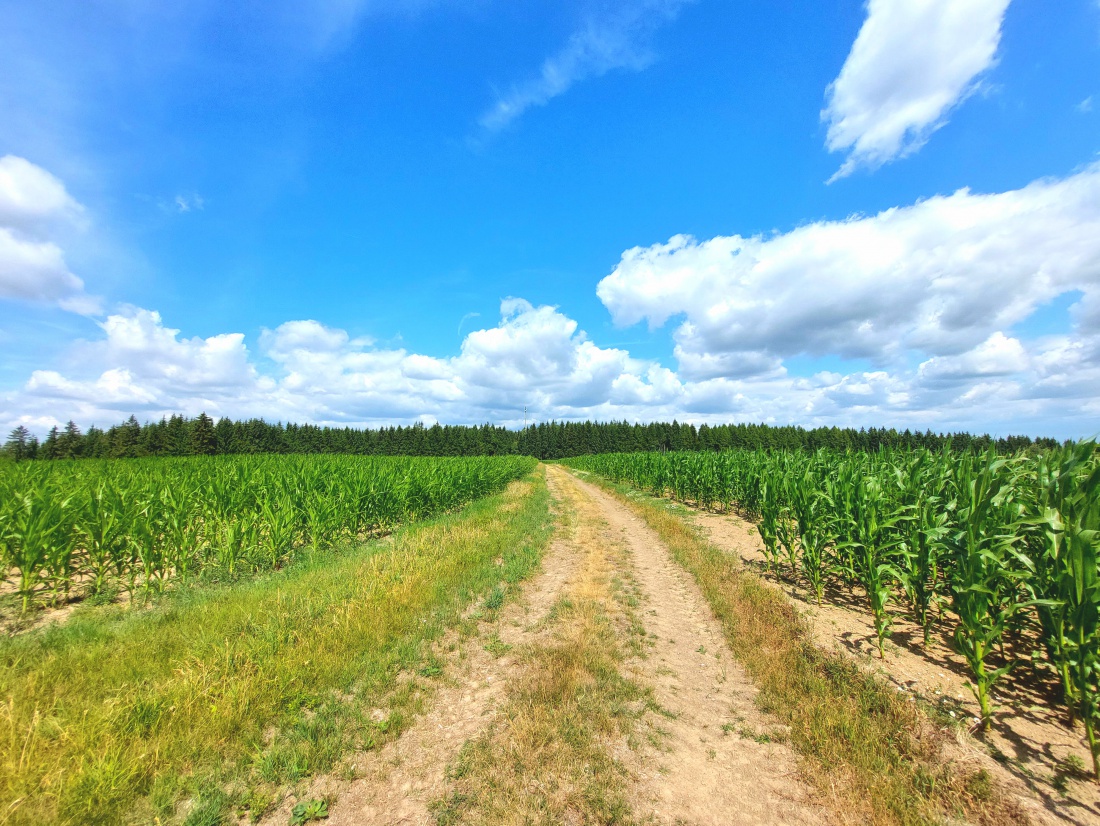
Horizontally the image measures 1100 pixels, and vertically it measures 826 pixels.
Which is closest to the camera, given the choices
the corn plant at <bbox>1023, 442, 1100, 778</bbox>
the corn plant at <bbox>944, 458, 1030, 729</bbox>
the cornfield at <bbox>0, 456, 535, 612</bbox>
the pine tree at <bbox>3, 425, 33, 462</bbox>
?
the corn plant at <bbox>1023, 442, 1100, 778</bbox>

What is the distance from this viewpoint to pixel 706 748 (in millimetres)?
4215

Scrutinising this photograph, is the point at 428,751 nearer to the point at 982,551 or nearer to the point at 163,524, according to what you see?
the point at 982,551

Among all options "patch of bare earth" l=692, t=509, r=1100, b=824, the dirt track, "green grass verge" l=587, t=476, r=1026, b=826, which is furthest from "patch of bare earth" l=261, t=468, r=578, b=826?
"patch of bare earth" l=692, t=509, r=1100, b=824

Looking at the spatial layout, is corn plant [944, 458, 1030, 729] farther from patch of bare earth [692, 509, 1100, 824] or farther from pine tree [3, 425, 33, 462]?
pine tree [3, 425, 33, 462]

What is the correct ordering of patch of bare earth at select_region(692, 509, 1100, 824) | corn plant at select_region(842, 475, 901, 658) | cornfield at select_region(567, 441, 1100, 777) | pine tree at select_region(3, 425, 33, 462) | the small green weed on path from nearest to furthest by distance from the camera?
the small green weed on path, patch of bare earth at select_region(692, 509, 1100, 824), cornfield at select_region(567, 441, 1100, 777), corn plant at select_region(842, 475, 901, 658), pine tree at select_region(3, 425, 33, 462)

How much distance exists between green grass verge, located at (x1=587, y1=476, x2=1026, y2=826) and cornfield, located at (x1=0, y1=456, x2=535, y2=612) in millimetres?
10764

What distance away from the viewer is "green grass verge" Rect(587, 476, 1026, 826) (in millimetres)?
3342

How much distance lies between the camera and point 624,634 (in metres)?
6.82

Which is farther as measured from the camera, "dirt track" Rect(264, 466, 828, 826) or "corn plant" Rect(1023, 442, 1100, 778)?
"corn plant" Rect(1023, 442, 1100, 778)

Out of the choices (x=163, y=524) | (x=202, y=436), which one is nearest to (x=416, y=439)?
(x=202, y=436)

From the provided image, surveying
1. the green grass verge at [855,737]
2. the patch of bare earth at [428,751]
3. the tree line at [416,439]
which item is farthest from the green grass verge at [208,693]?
the tree line at [416,439]

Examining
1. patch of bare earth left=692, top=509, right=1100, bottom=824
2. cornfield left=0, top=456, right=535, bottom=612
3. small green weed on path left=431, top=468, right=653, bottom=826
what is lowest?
small green weed on path left=431, top=468, right=653, bottom=826

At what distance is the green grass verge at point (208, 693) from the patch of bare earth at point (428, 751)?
0.21 meters

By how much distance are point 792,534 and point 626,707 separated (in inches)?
275
